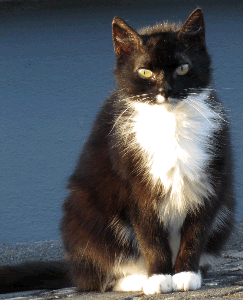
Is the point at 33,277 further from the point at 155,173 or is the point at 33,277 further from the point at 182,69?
the point at 182,69

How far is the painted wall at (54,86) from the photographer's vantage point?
118 inches

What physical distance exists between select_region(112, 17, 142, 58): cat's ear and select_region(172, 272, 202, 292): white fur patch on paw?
106 cm

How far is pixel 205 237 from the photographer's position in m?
1.70

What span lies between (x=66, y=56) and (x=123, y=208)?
1.87m

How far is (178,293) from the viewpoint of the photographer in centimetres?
148

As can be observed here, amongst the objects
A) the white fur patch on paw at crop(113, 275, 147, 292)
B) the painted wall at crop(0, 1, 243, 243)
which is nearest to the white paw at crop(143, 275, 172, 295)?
the white fur patch on paw at crop(113, 275, 147, 292)

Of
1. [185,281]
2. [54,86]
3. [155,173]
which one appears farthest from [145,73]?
[54,86]

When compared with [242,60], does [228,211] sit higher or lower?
lower

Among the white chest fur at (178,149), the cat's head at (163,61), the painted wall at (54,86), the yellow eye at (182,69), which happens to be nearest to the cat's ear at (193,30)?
the cat's head at (163,61)

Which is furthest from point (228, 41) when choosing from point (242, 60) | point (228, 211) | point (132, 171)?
point (132, 171)

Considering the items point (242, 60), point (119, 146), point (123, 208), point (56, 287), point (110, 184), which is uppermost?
point (242, 60)

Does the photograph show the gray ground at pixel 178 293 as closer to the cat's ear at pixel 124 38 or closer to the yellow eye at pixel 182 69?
the yellow eye at pixel 182 69

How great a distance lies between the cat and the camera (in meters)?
1.61

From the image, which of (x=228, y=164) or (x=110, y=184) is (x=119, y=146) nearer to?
(x=110, y=184)
